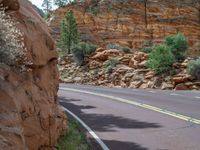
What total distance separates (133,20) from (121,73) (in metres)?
34.1

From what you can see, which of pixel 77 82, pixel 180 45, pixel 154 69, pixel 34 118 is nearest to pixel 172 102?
pixel 34 118

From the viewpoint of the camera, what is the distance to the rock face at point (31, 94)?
20.4 ft

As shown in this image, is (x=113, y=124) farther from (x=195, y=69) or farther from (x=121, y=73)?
(x=121, y=73)

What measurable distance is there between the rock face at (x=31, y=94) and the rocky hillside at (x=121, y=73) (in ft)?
71.4

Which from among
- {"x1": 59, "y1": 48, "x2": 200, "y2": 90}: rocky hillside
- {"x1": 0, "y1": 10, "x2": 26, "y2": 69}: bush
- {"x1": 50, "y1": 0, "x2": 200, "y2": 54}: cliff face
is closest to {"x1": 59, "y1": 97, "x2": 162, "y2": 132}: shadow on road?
{"x1": 0, "y1": 10, "x2": 26, "y2": 69}: bush

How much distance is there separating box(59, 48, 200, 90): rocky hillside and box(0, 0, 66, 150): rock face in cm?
2175

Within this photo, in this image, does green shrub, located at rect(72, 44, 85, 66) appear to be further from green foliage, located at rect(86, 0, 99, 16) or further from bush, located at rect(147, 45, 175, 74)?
green foliage, located at rect(86, 0, 99, 16)

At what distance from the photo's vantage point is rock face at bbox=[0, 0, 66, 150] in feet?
20.4

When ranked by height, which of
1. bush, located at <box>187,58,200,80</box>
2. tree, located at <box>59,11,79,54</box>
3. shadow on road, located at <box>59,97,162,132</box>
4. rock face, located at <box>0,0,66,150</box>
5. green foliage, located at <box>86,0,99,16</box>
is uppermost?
green foliage, located at <box>86,0,99,16</box>

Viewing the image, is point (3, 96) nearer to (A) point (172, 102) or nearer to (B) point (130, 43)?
(A) point (172, 102)

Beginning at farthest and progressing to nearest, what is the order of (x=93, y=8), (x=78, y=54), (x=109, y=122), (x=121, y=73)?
(x=93, y=8)
(x=78, y=54)
(x=121, y=73)
(x=109, y=122)

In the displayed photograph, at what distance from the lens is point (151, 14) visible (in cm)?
7444

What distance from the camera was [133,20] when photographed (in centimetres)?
7269

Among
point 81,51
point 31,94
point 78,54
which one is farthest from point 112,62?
point 31,94
